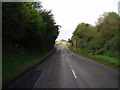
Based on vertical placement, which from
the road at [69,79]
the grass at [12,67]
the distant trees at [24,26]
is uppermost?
the distant trees at [24,26]

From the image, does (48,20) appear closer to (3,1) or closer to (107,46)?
(107,46)

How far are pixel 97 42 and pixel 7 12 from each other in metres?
34.6

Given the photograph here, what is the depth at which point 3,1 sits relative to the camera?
13.9 m

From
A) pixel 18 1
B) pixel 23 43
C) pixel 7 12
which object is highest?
pixel 18 1

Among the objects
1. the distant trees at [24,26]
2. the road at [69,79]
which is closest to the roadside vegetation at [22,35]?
the distant trees at [24,26]

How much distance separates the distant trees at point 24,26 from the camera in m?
14.8

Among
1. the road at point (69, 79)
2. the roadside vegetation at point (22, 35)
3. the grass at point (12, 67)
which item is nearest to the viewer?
the road at point (69, 79)

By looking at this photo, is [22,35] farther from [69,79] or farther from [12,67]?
[69,79]

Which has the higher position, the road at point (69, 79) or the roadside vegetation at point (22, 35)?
the roadside vegetation at point (22, 35)

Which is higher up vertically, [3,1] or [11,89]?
[3,1]

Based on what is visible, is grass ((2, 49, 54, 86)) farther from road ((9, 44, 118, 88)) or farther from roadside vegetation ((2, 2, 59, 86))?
road ((9, 44, 118, 88))

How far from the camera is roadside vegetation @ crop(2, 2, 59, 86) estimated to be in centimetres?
1441

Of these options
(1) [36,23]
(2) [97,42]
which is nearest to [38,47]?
(1) [36,23]

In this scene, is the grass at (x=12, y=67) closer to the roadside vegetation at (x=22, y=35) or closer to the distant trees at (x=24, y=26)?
the roadside vegetation at (x=22, y=35)
